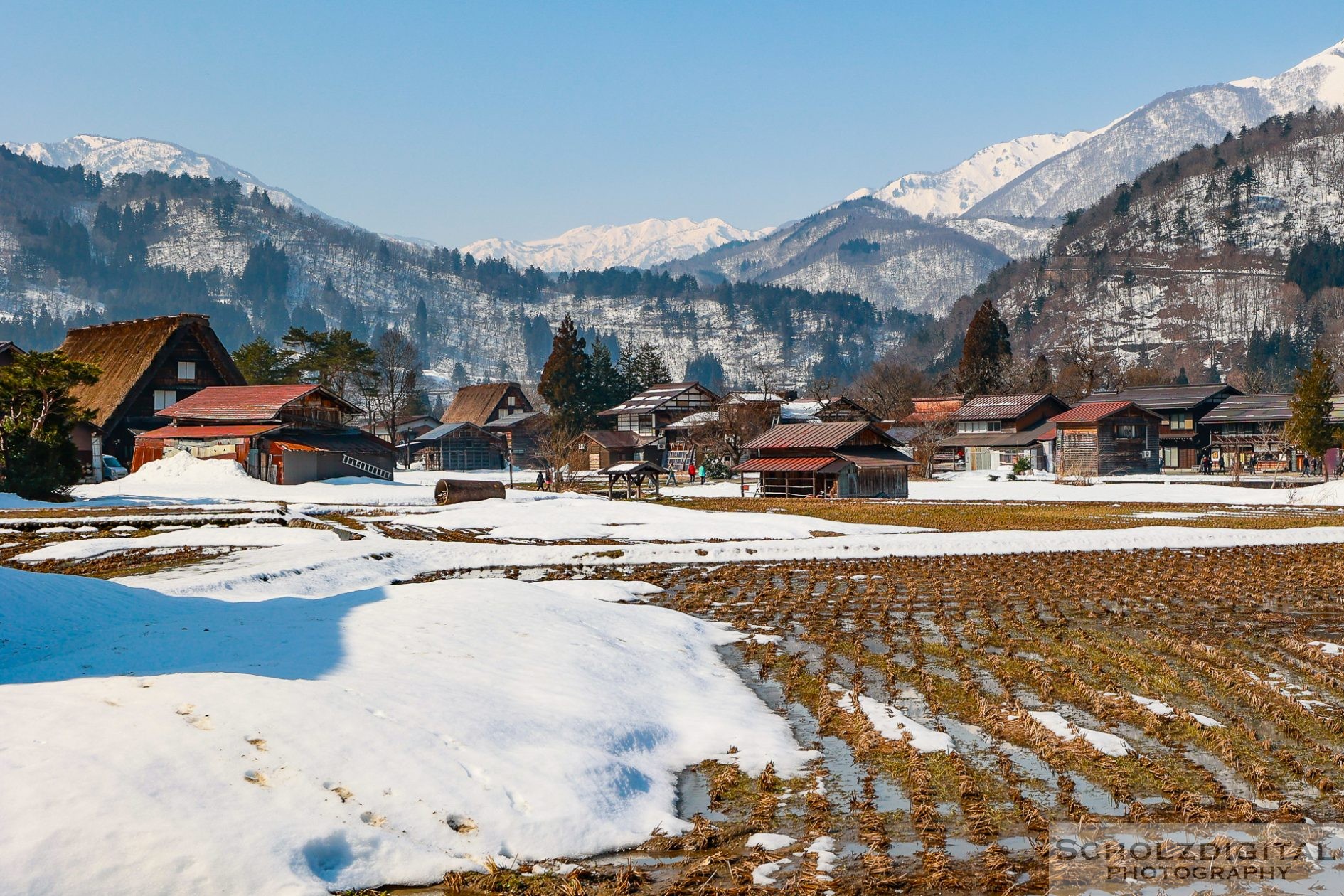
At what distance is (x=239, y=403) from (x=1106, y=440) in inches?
2168

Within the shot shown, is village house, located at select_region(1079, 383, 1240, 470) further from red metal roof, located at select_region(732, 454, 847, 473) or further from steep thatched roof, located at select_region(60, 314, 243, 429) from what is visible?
steep thatched roof, located at select_region(60, 314, 243, 429)

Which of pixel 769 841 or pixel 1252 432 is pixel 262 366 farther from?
pixel 769 841

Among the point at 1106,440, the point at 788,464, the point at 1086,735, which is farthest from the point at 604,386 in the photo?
the point at 1086,735

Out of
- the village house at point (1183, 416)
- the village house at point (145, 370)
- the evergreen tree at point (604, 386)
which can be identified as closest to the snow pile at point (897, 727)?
the village house at point (145, 370)

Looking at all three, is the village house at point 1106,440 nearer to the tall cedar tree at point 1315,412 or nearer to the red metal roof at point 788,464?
the tall cedar tree at point 1315,412

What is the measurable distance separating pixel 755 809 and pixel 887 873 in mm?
1550

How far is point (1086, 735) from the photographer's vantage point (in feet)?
32.7

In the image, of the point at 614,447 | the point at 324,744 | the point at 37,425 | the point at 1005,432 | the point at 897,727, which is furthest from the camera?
the point at 614,447

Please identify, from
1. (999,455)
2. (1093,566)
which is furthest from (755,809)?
(999,455)

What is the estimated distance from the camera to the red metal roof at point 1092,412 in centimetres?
6881

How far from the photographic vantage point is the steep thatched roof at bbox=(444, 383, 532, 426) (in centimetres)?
10719

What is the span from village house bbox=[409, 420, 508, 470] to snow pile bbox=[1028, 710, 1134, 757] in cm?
8001

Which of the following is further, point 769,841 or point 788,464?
point 788,464

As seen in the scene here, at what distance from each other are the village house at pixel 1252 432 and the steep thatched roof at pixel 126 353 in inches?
2505
